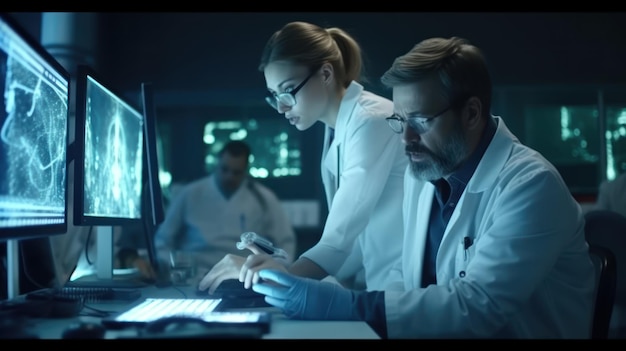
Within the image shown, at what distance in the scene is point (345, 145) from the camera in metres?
1.78

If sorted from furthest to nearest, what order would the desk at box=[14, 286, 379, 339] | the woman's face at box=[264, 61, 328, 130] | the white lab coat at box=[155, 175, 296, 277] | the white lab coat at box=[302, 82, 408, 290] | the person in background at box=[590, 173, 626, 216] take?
1. the white lab coat at box=[155, 175, 296, 277]
2. the person in background at box=[590, 173, 626, 216]
3. the woman's face at box=[264, 61, 328, 130]
4. the white lab coat at box=[302, 82, 408, 290]
5. the desk at box=[14, 286, 379, 339]

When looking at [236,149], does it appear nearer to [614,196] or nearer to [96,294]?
[614,196]

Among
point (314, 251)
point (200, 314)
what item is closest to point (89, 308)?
point (200, 314)

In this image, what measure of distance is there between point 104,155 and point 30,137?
43 centimetres

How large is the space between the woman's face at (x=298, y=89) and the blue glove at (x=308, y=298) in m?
0.73

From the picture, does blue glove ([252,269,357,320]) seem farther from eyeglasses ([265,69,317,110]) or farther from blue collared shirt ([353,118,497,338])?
eyeglasses ([265,69,317,110])

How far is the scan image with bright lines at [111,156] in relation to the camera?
1.39 meters

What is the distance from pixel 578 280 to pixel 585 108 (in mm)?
3406

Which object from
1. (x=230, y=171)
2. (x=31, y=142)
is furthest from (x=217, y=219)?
(x=31, y=142)

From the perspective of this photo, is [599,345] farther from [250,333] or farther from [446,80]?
[446,80]

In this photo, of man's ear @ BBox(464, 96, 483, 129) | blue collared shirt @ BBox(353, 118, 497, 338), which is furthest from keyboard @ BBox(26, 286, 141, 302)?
man's ear @ BBox(464, 96, 483, 129)

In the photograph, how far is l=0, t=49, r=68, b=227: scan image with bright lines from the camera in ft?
3.20

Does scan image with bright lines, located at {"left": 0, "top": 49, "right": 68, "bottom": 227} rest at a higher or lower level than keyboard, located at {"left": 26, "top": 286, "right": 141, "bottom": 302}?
higher

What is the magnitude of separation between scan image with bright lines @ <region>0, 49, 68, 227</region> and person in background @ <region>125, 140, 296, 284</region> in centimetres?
289
